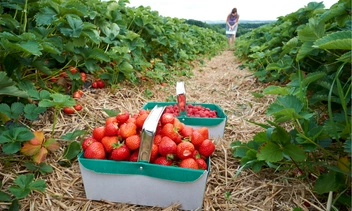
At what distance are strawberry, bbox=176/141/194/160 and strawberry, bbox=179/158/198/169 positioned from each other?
0.8 inches

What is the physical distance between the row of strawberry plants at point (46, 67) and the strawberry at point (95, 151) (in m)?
0.25

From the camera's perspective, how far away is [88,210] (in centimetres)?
146

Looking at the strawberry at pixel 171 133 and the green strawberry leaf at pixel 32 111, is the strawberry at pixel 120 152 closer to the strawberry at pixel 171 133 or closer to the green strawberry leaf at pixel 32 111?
the strawberry at pixel 171 133

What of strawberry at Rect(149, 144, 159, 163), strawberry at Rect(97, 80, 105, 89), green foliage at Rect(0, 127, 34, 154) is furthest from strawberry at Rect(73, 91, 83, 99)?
strawberry at Rect(149, 144, 159, 163)

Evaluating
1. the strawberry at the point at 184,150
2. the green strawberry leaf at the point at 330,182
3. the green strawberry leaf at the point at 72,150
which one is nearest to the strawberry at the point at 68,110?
the green strawberry leaf at the point at 72,150

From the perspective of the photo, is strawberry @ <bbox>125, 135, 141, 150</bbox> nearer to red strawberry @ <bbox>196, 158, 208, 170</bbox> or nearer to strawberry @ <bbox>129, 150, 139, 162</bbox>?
strawberry @ <bbox>129, 150, 139, 162</bbox>

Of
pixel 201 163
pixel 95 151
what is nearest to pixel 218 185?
pixel 201 163

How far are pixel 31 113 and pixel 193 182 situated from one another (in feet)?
3.47

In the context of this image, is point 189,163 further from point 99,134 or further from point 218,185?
point 99,134

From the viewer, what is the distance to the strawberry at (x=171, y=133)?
148 centimetres

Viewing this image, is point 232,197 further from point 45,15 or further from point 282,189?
point 45,15

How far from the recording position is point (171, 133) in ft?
4.85

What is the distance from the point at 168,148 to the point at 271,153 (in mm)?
501

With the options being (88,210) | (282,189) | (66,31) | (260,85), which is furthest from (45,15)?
(260,85)
